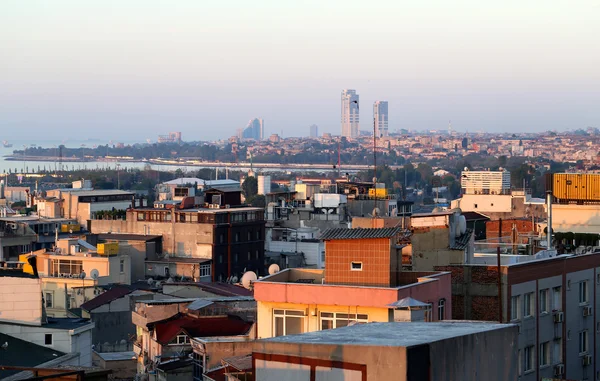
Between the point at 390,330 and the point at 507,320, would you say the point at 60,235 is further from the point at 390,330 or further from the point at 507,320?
the point at 390,330

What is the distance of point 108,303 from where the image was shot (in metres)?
33.3

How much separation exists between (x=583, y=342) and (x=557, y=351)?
1.19m

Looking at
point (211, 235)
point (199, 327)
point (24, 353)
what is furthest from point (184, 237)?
point (24, 353)

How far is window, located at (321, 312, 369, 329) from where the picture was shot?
15797 millimetres

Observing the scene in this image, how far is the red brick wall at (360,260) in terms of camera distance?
653 inches

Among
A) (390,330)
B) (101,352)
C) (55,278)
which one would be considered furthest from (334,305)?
(55,278)

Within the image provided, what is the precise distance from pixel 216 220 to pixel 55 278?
15.1 m

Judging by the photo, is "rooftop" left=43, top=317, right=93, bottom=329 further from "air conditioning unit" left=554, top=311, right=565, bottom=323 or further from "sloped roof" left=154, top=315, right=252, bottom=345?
"air conditioning unit" left=554, top=311, right=565, bottom=323

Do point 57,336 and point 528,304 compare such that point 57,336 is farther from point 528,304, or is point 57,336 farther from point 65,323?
point 528,304

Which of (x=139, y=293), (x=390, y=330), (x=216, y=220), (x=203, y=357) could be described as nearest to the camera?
(x=390, y=330)

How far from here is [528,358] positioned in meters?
19.6

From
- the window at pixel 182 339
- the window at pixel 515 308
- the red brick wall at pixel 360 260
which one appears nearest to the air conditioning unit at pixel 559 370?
the window at pixel 515 308

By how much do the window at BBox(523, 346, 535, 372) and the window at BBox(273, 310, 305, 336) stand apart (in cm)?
429

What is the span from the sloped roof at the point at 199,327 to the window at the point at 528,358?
4.73 m
